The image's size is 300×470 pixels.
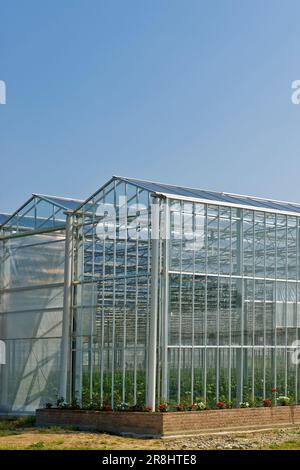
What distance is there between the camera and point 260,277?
31594 mm

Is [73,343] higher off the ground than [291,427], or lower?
higher

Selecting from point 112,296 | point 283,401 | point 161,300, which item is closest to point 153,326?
point 161,300

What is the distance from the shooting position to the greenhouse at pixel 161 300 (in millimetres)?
29109

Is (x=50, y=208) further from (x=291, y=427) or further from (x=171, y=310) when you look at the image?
(x=291, y=427)

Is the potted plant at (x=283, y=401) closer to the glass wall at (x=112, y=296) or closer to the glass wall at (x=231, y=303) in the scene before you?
the glass wall at (x=231, y=303)

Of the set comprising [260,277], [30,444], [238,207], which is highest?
[238,207]

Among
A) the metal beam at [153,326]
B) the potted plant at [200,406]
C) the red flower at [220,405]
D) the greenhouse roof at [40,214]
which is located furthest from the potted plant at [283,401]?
the greenhouse roof at [40,214]

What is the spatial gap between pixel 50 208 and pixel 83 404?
7.37 meters

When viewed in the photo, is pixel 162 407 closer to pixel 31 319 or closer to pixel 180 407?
pixel 180 407

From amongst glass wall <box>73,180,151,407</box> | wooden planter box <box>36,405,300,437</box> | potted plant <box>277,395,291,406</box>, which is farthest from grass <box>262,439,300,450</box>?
potted plant <box>277,395,291,406</box>

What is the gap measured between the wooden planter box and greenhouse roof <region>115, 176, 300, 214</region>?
249 inches

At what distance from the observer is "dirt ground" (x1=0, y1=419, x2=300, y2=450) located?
80.4 ft
